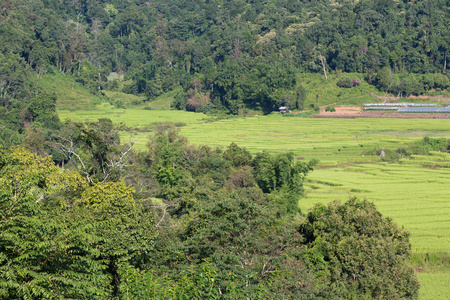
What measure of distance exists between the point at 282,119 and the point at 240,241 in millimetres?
49711

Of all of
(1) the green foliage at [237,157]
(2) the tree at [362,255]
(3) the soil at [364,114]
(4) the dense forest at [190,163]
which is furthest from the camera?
(3) the soil at [364,114]

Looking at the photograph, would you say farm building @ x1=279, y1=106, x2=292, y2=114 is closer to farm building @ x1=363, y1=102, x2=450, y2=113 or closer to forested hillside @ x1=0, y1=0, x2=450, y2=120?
forested hillside @ x1=0, y1=0, x2=450, y2=120

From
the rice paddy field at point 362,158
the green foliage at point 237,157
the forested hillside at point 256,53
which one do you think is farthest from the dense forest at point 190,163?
the rice paddy field at point 362,158

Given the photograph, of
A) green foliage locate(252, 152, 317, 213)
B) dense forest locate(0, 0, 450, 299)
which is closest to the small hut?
dense forest locate(0, 0, 450, 299)

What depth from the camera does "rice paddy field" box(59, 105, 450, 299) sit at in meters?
21.6

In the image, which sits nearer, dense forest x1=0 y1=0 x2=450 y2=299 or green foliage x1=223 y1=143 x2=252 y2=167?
dense forest x1=0 y1=0 x2=450 y2=299

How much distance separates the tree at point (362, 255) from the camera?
43.1 feet

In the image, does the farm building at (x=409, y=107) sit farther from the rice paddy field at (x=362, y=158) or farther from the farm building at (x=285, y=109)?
the farm building at (x=285, y=109)

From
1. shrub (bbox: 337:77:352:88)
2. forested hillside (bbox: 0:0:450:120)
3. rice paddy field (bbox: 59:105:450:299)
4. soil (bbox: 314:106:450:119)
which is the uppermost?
forested hillside (bbox: 0:0:450:120)

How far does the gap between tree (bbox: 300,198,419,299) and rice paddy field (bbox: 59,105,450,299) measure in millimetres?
2482

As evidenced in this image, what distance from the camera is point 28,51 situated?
6681cm

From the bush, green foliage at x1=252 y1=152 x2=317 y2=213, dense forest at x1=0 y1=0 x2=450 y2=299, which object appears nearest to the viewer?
dense forest at x1=0 y1=0 x2=450 y2=299

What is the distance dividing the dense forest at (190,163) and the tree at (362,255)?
49 millimetres

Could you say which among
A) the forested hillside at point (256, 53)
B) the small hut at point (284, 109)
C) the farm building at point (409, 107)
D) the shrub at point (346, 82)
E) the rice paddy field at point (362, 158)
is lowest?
the rice paddy field at point (362, 158)
